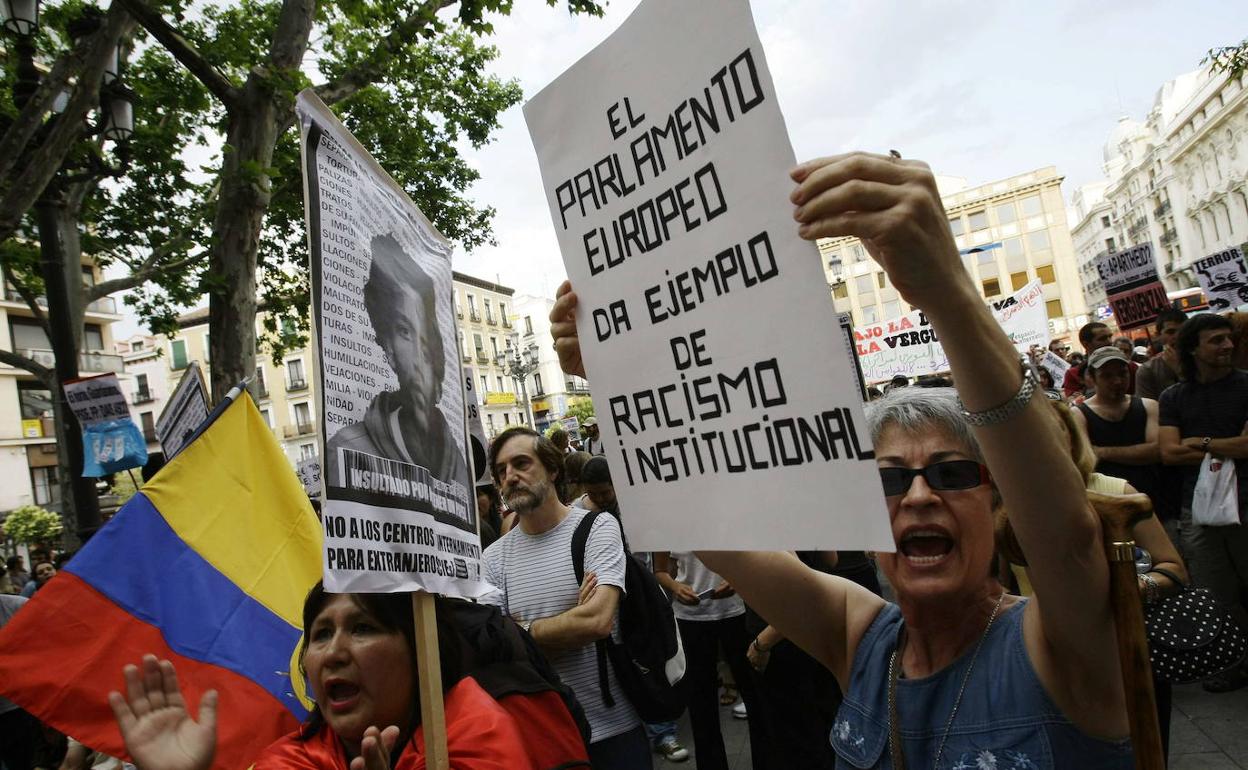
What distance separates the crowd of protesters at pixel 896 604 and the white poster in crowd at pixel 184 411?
1.97 m

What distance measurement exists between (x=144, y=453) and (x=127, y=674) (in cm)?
487

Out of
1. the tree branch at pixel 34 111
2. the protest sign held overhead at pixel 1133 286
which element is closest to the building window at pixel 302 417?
the tree branch at pixel 34 111

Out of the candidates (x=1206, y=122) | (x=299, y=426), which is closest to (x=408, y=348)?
(x=299, y=426)

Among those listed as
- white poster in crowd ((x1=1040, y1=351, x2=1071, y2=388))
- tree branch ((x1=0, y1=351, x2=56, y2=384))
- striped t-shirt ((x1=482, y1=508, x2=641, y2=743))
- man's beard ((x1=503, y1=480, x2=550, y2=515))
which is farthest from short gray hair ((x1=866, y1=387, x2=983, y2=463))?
tree branch ((x1=0, y1=351, x2=56, y2=384))

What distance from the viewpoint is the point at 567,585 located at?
317cm

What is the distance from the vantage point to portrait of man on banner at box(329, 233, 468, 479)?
1935 millimetres

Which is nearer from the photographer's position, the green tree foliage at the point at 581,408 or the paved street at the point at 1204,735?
the paved street at the point at 1204,735

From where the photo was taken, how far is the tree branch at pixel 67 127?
19.4ft

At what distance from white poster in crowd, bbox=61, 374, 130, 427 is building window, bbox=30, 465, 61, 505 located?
36927 mm

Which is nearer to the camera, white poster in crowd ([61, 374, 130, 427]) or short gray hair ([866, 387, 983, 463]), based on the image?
short gray hair ([866, 387, 983, 463])

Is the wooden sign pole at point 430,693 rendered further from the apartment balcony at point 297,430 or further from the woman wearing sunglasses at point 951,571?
the apartment balcony at point 297,430

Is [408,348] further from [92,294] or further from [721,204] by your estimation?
[92,294]

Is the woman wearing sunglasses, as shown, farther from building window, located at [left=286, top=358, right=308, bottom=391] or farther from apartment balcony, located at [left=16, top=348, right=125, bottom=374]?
building window, located at [left=286, top=358, right=308, bottom=391]

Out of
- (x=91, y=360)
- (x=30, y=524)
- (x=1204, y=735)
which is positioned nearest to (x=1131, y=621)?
(x=1204, y=735)
